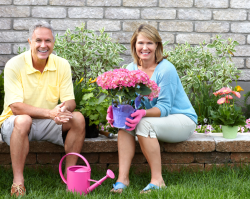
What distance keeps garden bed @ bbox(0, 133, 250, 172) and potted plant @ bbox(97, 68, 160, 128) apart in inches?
20.3

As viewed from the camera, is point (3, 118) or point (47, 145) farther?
point (47, 145)

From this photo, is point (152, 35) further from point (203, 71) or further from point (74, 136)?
point (203, 71)

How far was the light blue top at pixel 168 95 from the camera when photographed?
2.46 meters

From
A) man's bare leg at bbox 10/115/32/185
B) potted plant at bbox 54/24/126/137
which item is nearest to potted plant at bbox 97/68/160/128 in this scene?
man's bare leg at bbox 10/115/32/185

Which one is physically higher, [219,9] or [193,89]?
[219,9]

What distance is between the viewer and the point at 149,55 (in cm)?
258

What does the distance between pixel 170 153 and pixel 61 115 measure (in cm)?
105

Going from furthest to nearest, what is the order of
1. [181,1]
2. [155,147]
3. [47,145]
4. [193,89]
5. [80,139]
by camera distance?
[181,1]
[193,89]
[47,145]
[80,139]
[155,147]

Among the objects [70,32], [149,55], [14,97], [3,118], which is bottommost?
[3,118]

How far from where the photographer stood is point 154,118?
238cm

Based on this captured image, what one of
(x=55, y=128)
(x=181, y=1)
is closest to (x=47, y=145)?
(x=55, y=128)

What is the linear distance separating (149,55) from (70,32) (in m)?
1.82

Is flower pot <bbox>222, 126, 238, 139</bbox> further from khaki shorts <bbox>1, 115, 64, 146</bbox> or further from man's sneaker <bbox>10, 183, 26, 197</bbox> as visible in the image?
man's sneaker <bbox>10, 183, 26, 197</bbox>

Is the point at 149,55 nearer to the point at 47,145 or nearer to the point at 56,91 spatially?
the point at 56,91
